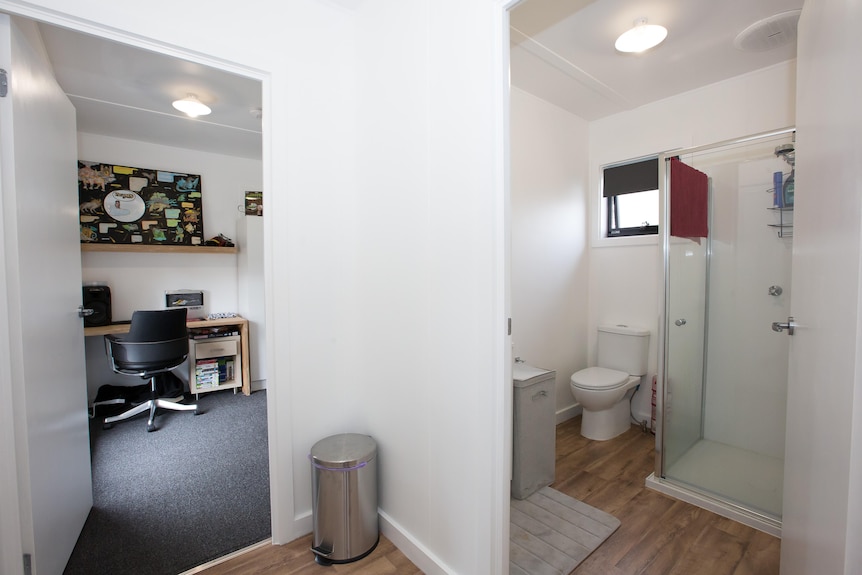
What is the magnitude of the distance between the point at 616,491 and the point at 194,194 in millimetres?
4522

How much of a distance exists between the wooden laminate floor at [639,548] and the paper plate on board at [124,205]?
3420mm

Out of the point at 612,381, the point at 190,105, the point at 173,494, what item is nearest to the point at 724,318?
the point at 612,381

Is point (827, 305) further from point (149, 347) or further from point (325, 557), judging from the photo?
point (149, 347)

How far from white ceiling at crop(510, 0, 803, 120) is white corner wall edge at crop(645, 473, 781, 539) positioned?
2534 mm

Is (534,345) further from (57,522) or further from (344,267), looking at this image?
(57,522)

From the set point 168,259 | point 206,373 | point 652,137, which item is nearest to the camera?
point 652,137

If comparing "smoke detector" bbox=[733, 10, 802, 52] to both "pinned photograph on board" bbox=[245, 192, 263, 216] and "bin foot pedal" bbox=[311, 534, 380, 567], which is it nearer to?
"bin foot pedal" bbox=[311, 534, 380, 567]

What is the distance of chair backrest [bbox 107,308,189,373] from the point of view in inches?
118

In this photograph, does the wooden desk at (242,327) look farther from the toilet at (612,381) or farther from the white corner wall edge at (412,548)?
the toilet at (612,381)

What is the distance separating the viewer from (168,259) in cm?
388

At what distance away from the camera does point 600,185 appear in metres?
3.32

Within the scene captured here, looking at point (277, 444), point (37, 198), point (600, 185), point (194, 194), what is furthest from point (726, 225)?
point (194, 194)

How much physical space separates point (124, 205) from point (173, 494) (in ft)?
9.41

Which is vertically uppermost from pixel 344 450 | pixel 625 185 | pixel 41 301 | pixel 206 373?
pixel 625 185
